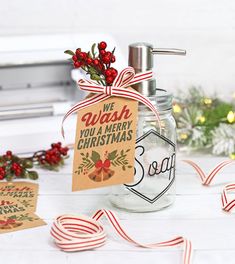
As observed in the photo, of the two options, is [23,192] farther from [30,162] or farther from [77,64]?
[77,64]

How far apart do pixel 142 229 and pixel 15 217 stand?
0.19 m

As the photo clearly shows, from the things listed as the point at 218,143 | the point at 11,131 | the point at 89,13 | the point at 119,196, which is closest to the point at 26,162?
the point at 11,131

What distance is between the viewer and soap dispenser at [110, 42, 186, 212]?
95 centimetres

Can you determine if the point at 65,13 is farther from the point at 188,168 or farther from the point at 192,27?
the point at 188,168

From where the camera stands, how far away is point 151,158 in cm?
98

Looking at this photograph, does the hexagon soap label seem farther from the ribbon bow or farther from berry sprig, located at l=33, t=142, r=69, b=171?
berry sprig, located at l=33, t=142, r=69, b=171

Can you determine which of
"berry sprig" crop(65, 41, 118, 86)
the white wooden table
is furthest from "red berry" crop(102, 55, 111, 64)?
the white wooden table

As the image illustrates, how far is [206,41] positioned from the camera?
1562 millimetres

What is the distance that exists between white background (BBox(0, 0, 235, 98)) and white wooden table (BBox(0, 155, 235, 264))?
457 millimetres

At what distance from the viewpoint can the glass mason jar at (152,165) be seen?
3.18 feet

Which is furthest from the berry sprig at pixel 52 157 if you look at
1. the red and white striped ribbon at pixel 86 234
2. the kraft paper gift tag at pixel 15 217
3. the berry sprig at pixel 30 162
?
the red and white striped ribbon at pixel 86 234

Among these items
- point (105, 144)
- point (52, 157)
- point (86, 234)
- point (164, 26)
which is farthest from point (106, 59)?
point (164, 26)

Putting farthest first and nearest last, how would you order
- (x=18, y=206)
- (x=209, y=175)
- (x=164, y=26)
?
(x=164, y=26), (x=209, y=175), (x=18, y=206)

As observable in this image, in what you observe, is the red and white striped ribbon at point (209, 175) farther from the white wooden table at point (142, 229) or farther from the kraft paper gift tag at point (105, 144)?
the kraft paper gift tag at point (105, 144)
